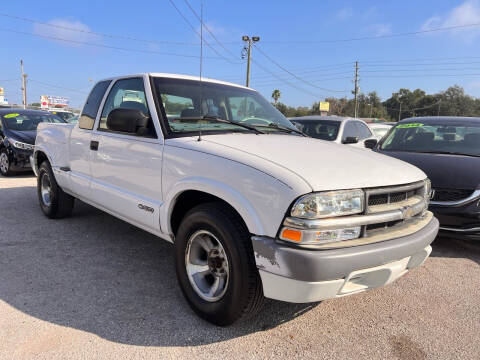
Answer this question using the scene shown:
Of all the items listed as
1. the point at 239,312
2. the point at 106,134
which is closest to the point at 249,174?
the point at 239,312

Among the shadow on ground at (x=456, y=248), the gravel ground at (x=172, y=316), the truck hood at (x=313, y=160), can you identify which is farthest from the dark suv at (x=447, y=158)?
the truck hood at (x=313, y=160)

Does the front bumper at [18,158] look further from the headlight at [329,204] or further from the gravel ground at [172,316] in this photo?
the headlight at [329,204]

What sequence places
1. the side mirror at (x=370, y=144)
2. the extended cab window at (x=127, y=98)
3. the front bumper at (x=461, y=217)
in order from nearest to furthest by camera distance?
the extended cab window at (x=127, y=98) → the front bumper at (x=461, y=217) → the side mirror at (x=370, y=144)

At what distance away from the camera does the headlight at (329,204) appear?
2.03 m

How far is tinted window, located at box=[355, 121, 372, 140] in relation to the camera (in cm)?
862

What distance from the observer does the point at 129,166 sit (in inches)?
125

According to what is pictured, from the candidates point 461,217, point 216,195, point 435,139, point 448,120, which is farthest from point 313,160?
point 448,120

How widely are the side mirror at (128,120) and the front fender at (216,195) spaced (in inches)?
25.0

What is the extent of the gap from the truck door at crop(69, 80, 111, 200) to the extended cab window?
186 mm

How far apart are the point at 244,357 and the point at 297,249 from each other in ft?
2.57

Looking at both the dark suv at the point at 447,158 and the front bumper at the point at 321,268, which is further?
the dark suv at the point at 447,158

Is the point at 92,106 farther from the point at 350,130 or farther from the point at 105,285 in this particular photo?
the point at 350,130

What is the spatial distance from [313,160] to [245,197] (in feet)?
1.80

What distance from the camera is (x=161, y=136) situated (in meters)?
2.88
